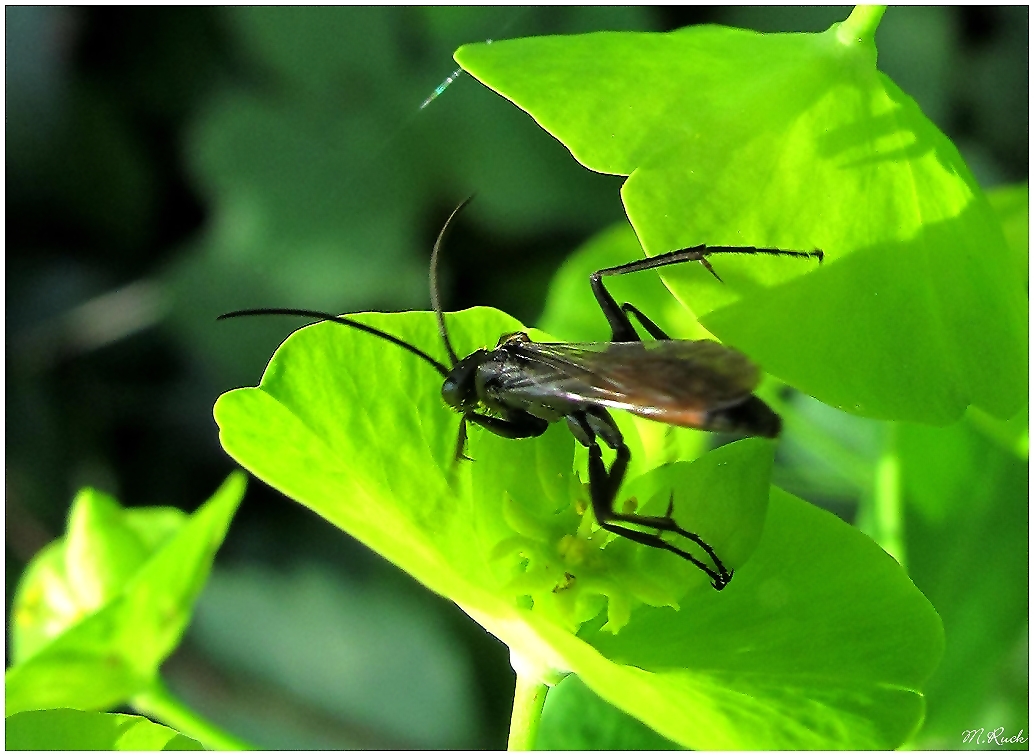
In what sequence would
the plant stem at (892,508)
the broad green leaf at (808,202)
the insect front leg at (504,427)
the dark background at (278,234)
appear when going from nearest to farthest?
the broad green leaf at (808,202)
the insect front leg at (504,427)
the plant stem at (892,508)
the dark background at (278,234)

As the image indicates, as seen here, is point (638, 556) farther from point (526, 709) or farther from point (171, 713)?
point (171, 713)

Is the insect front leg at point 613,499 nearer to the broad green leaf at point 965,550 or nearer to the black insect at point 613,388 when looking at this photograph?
Answer: the black insect at point 613,388

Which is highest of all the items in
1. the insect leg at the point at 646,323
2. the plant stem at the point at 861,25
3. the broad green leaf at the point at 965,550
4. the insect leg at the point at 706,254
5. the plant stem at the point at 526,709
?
the plant stem at the point at 861,25

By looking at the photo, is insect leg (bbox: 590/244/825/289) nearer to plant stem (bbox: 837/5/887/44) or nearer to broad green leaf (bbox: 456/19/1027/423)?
broad green leaf (bbox: 456/19/1027/423)

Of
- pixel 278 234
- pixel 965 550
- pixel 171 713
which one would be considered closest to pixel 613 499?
pixel 965 550

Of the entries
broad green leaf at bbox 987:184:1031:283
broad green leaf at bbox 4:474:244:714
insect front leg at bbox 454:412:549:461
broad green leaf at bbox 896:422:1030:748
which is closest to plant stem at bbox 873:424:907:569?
broad green leaf at bbox 896:422:1030:748

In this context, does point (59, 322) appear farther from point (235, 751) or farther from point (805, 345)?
point (805, 345)

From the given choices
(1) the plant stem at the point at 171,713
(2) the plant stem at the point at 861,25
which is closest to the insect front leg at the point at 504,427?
(2) the plant stem at the point at 861,25
